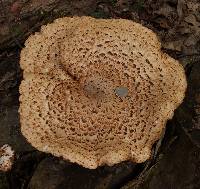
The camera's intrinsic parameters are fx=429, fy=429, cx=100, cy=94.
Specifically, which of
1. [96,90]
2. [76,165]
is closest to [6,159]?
[76,165]

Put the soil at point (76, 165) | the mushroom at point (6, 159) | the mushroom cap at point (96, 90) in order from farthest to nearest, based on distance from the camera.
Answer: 1. the mushroom at point (6, 159)
2. the soil at point (76, 165)
3. the mushroom cap at point (96, 90)

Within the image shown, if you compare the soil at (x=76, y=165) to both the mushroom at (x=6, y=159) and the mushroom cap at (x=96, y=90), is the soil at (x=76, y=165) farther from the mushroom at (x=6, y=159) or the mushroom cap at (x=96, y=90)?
the mushroom cap at (x=96, y=90)

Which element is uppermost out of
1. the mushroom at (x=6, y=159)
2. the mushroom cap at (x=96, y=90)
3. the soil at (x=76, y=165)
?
the mushroom cap at (x=96, y=90)

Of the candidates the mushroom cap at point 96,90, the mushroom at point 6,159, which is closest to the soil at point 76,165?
the mushroom at point 6,159

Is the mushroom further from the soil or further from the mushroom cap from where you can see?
the mushroom cap

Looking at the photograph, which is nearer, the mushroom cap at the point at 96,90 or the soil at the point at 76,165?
the mushroom cap at the point at 96,90

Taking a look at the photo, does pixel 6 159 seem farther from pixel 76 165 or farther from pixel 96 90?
pixel 96 90
